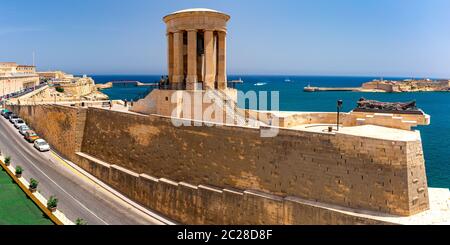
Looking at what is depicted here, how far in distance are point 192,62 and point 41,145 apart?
502 inches

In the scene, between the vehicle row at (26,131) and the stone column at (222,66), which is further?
the vehicle row at (26,131)

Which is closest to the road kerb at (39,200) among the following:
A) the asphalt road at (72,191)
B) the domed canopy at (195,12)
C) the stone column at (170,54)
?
the asphalt road at (72,191)

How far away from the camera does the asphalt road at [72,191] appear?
15.2m

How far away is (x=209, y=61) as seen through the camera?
59.9ft

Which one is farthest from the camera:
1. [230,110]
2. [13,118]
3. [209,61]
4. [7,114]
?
[7,114]

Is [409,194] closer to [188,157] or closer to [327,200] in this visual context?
[327,200]

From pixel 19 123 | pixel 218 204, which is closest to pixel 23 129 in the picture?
pixel 19 123

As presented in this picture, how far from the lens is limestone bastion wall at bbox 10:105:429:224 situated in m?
10.5

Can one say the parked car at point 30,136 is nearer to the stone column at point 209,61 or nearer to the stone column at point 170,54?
the stone column at point 170,54

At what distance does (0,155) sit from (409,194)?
70.7 feet

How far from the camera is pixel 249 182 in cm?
1319

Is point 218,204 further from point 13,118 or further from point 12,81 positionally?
point 12,81

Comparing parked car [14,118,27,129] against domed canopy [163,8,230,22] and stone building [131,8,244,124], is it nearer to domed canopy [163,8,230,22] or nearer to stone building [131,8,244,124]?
stone building [131,8,244,124]

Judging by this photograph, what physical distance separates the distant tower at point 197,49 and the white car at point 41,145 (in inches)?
419
